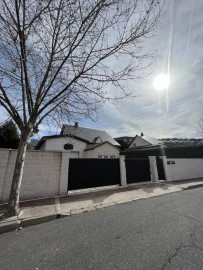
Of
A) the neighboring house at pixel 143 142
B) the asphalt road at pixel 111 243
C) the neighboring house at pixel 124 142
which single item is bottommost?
the asphalt road at pixel 111 243

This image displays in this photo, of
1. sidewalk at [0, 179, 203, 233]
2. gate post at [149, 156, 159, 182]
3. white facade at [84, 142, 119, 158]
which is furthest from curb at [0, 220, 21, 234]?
white facade at [84, 142, 119, 158]

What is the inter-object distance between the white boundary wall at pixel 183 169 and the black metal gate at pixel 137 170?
1.81m

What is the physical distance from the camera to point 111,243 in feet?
10.8

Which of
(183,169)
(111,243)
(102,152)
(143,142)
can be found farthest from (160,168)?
(143,142)

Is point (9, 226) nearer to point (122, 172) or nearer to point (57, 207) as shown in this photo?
point (57, 207)

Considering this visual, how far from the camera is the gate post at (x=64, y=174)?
7.71 metres

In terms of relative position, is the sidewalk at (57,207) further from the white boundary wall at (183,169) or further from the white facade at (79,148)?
the white facade at (79,148)

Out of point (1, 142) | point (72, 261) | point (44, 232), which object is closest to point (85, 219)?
point (44, 232)

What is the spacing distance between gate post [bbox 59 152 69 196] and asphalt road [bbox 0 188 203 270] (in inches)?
113

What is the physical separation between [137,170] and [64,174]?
5228 millimetres

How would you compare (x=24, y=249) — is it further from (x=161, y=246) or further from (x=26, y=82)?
(x=26, y=82)

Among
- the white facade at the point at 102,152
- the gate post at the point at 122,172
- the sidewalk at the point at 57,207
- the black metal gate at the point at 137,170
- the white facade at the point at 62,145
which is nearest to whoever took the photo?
the sidewalk at the point at 57,207

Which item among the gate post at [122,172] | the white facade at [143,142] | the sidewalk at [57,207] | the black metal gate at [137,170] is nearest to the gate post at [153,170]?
the black metal gate at [137,170]

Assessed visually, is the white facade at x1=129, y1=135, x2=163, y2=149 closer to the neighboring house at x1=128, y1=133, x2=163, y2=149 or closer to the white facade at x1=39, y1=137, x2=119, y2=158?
the neighboring house at x1=128, y1=133, x2=163, y2=149
